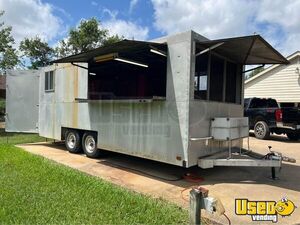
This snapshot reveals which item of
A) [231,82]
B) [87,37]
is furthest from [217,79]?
[87,37]

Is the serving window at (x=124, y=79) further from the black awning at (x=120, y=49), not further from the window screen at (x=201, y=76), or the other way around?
the window screen at (x=201, y=76)

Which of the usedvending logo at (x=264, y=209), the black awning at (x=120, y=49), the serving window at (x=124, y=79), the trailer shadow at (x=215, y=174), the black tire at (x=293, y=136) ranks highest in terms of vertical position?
the black awning at (x=120, y=49)

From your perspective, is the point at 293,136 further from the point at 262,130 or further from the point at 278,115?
the point at 278,115

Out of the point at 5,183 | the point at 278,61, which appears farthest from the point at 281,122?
the point at 5,183

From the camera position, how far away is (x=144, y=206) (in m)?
4.86

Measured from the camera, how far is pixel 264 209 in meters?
4.89

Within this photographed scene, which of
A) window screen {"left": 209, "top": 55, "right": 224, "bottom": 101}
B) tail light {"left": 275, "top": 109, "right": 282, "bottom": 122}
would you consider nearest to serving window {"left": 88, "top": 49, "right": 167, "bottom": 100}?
window screen {"left": 209, "top": 55, "right": 224, "bottom": 101}

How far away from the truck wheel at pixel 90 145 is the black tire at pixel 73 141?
38cm

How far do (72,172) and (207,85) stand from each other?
3.54 metres

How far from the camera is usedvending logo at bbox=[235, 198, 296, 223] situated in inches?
183

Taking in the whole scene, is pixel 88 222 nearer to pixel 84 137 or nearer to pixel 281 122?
pixel 84 137

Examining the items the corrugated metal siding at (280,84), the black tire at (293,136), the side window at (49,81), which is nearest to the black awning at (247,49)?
the side window at (49,81)

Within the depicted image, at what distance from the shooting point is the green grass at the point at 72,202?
4324 millimetres

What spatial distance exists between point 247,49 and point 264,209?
3.58m
